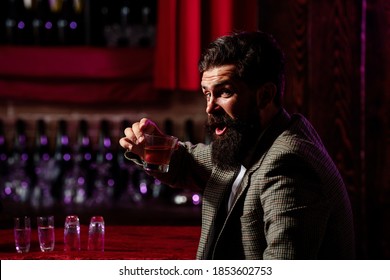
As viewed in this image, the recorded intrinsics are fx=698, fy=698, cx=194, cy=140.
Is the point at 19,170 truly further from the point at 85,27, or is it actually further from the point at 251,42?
the point at 251,42

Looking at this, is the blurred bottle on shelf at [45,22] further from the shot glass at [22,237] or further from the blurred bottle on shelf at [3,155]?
the shot glass at [22,237]

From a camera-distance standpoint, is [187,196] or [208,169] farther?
[187,196]

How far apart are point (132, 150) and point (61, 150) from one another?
1.80m

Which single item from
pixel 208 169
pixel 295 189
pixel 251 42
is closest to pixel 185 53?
pixel 208 169

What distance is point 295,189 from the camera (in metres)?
1.68

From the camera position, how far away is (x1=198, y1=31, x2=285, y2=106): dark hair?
1.86 metres

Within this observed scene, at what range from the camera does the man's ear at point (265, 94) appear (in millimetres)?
1903

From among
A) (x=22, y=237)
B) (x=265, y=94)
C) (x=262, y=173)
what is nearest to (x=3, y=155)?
(x=22, y=237)

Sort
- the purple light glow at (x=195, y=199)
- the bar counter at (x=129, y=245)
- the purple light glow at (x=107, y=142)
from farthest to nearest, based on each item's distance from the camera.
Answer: the purple light glow at (x=107, y=142), the purple light glow at (x=195, y=199), the bar counter at (x=129, y=245)

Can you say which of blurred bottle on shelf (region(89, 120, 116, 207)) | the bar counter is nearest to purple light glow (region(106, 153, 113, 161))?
blurred bottle on shelf (region(89, 120, 116, 207))

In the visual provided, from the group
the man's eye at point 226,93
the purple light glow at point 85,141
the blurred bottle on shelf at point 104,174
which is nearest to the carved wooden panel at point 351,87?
the blurred bottle on shelf at point 104,174

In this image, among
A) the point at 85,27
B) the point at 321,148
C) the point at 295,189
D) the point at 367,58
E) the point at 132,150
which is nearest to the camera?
the point at 295,189

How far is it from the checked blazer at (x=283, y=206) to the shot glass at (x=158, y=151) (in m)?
0.23

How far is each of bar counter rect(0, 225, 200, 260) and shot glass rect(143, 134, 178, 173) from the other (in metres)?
0.27
